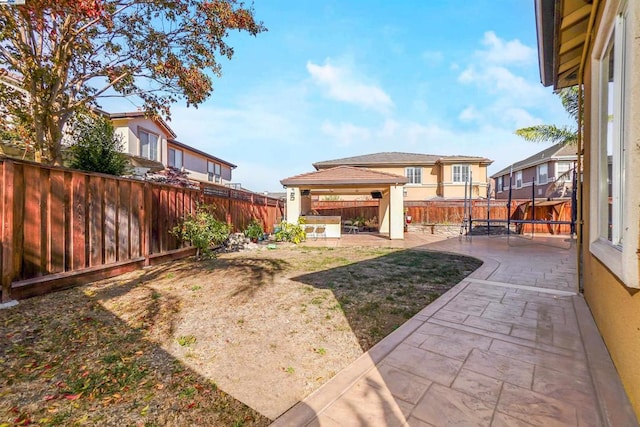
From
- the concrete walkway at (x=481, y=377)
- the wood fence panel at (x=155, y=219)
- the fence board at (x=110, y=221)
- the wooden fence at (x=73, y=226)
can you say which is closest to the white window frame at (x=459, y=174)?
the concrete walkway at (x=481, y=377)

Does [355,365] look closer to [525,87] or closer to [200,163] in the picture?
[525,87]

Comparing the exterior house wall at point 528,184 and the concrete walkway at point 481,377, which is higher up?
the exterior house wall at point 528,184

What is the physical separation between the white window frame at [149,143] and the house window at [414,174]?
2128 centimetres

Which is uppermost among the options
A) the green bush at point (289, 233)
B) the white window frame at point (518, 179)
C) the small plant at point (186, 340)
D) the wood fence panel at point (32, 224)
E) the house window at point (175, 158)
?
the house window at point (175, 158)

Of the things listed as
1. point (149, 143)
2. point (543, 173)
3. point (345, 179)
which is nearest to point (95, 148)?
point (345, 179)

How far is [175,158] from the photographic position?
2197cm

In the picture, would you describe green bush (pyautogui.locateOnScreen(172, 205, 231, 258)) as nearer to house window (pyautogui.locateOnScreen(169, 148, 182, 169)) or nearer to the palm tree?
the palm tree

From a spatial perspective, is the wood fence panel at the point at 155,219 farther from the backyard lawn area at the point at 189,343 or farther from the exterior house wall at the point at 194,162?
the exterior house wall at the point at 194,162

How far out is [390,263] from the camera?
7629mm

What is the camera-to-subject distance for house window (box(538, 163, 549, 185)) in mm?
23830

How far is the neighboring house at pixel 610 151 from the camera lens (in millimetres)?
1747

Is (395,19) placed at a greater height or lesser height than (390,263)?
greater

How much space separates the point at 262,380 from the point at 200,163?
25606 millimetres

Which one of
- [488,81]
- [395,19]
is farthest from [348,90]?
[488,81]
